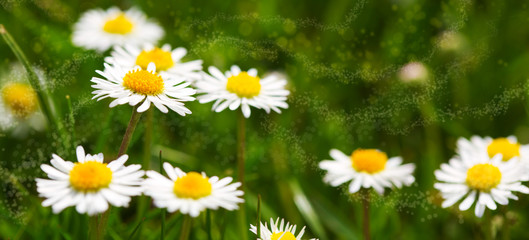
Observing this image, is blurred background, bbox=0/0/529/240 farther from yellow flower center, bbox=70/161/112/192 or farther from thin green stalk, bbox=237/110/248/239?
yellow flower center, bbox=70/161/112/192

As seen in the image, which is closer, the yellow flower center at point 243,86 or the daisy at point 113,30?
the yellow flower center at point 243,86

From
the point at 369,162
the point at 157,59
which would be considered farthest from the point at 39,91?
Result: the point at 369,162

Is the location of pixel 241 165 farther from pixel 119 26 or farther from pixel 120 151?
pixel 119 26

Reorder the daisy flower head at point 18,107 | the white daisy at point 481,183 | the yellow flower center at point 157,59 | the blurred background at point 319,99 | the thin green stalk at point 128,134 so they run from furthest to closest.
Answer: the daisy flower head at point 18,107 → the blurred background at point 319,99 → the yellow flower center at point 157,59 → the white daisy at point 481,183 → the thin green stalk at point 128,134

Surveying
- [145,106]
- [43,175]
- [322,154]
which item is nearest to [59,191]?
[145,106]

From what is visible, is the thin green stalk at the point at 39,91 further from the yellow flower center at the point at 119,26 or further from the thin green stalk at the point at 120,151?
the yellow flower center at the point at 119,26

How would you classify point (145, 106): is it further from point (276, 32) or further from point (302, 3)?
point (302, 3)

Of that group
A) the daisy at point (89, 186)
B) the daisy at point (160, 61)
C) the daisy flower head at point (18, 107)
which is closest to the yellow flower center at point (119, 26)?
the daisy flower head at point (18, 107)
